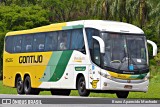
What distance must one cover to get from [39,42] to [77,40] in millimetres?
4032

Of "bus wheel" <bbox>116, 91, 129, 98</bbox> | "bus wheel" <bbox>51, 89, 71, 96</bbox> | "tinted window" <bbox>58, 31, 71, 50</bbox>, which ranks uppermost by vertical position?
"tinted window" <bbox>58, 31, 71, 50</bbox>

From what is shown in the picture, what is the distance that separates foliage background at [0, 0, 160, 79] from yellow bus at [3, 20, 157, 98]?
22591 millimetres

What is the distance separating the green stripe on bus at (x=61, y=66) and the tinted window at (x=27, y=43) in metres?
2.81

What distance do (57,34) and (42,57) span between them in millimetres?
1814

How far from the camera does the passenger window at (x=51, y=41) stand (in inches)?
1172

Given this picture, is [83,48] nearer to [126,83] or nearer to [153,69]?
[126,83]

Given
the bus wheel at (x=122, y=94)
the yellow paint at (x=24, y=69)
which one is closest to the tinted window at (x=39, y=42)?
the yellow paint at (x=24, y=69)

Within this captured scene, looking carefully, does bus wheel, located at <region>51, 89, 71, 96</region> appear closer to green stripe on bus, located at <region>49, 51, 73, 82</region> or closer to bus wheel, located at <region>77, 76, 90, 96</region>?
green stripe on bus, located at <region>49, 51, 73, 82</region>

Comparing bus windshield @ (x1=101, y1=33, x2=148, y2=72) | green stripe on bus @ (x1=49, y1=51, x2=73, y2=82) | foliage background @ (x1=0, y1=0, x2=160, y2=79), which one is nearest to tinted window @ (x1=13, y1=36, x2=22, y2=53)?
green stripe on bus @ (x1=49, y1=51, x2=73, y2=82)

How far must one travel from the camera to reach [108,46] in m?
26.3

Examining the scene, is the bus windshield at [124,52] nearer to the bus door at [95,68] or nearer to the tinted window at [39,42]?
the bus door at [95,68]

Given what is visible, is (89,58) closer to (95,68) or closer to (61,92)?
(95,68)

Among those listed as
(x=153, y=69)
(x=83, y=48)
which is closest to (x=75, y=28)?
(x=83, y=48)

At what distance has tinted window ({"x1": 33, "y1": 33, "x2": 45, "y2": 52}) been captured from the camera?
30984mm
